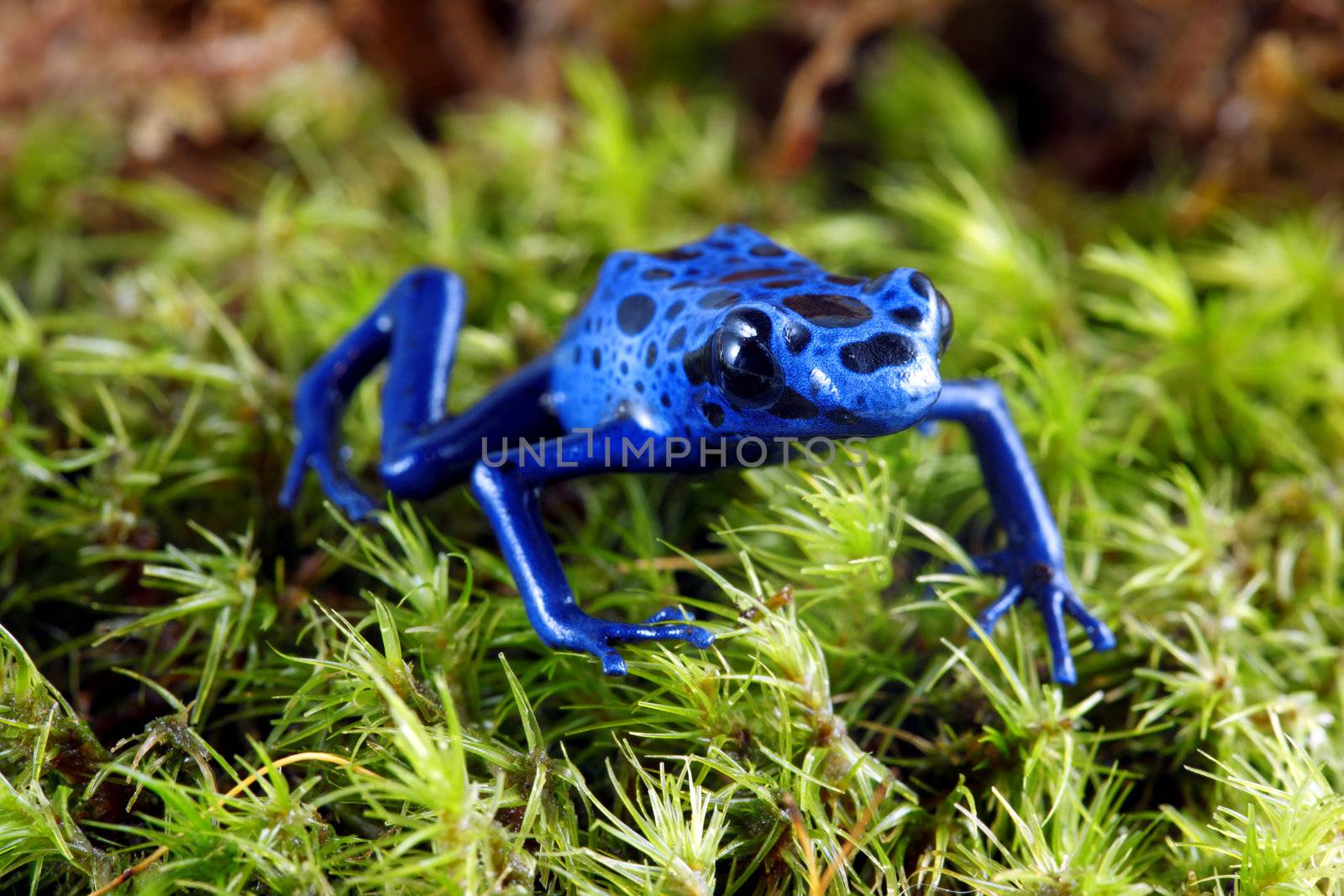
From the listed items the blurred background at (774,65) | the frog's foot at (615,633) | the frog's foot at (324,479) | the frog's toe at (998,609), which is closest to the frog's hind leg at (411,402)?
the frog's foot at (324,479)

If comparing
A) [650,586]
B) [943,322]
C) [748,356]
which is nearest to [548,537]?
[650,586]

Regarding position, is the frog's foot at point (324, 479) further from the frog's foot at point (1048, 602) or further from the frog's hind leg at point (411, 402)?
the frog's foot at point (1048, 602)

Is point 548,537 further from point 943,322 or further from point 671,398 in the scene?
point 943,322

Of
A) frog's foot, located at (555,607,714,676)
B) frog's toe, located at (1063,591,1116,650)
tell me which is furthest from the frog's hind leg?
frog's toe, located at (1063,591,1116,650)

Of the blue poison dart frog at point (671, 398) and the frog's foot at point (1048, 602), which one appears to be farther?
the frog's foot at point (1048, 602)

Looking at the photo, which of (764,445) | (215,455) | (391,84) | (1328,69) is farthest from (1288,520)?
(391,84)
